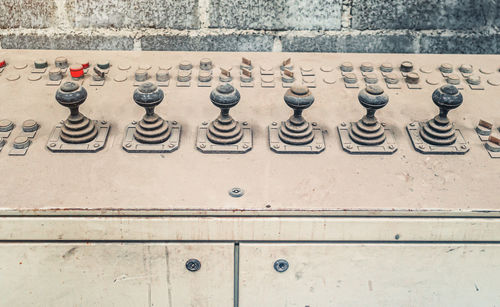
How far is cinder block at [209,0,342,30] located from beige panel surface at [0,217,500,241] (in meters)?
0.96

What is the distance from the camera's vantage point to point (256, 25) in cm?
203

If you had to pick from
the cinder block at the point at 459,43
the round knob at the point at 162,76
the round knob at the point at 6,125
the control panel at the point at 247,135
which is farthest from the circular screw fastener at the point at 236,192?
the cinder block at the point at 459,43

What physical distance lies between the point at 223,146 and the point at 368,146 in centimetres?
38

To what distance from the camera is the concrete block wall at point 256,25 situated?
200 centimetres

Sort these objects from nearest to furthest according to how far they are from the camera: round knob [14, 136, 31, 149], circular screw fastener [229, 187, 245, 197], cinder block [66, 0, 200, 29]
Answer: circular screw fastener [229, 187, 245, 197]
round knob [14, 136, 31, 149]
cinder block [66, 0, 200, 29]

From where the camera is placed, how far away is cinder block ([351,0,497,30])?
2.00 meters

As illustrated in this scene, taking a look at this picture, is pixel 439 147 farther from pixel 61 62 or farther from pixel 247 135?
pixel 61 62

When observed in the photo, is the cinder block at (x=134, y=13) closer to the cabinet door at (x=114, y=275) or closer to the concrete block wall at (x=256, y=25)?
the concrete block wall at (x=256, y=25)

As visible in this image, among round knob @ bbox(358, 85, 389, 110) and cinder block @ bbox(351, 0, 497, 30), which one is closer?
round knob @ bbox(358, 85, 389, 110)

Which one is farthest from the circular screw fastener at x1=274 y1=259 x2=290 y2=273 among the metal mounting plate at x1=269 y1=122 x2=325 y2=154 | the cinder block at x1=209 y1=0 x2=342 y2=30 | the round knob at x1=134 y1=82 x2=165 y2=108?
the cinder block at x1=209 y1=0 x2=342 y2=30

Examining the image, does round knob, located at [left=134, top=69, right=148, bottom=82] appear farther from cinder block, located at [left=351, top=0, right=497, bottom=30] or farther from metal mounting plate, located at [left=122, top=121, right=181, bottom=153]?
cinder block, located at [left=351, top=0, right=497, bottom=30]

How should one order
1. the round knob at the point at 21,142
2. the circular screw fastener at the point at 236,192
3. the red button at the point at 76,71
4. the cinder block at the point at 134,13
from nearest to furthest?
the circular screw fastener at the point at 236,192, the round knob at the point at 21,142, the red button at the point at 76,71, the cinder block at the point at 134,13

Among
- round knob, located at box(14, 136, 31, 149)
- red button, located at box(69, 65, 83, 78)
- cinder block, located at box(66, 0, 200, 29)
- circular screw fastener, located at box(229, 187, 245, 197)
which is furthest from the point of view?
cinder block, located at box(66, 0, 200, 29)

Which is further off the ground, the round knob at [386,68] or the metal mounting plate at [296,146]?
the round knob at [386,68]
